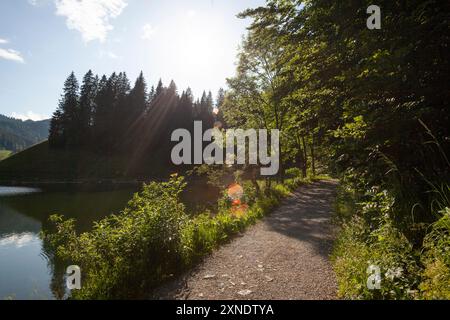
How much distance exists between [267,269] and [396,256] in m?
2.91

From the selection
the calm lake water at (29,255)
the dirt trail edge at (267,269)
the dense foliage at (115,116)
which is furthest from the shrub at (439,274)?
the dense foliage at (115,116)

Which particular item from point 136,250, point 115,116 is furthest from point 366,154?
point 115,116

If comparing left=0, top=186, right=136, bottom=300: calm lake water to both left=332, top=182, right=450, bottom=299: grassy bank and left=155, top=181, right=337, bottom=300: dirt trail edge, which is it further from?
left=332, top=182, right=450, bottom=299: grassy bank

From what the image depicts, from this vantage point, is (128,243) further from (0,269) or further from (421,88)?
(0,269)

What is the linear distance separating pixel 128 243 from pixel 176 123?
75247 millimetres

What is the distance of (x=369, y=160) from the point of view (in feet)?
21.0

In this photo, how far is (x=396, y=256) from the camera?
4914 millimetres

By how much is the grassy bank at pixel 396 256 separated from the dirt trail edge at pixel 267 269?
0.60 m

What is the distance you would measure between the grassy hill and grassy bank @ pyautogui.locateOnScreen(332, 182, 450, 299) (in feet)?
219

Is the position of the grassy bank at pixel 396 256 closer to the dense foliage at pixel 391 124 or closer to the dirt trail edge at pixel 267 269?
the dense foliage at pixel 391 124

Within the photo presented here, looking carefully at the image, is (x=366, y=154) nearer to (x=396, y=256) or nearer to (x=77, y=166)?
(x=396, y=256)

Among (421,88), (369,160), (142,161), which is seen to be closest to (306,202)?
(369,160)

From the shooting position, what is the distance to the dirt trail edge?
5.62 metres

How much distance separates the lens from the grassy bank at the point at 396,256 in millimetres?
3948
